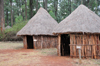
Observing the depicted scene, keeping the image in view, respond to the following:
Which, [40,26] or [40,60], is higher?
[40,26]

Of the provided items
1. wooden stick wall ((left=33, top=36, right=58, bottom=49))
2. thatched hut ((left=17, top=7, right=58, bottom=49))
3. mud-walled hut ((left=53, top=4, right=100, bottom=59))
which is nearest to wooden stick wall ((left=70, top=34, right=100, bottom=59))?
mud-walled hut ((left=53, top=4, right=100, bottom=59))

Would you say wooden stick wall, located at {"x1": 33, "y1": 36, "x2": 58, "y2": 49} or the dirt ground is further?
wooden stick wall, located at {"x1": 33, "y1": 36, "x2": 58, "y2": 49}

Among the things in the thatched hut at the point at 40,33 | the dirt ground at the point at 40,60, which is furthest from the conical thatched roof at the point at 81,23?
the thatched hut at the point at 40,33

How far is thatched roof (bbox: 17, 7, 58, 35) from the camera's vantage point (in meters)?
15.4

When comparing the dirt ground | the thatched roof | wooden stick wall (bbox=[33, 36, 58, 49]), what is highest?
the thatched roof

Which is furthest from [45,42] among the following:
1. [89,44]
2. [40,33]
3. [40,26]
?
[89,44]

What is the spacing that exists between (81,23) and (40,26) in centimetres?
715

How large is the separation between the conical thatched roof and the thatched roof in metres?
5.12

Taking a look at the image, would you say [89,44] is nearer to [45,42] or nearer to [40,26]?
[45,42]

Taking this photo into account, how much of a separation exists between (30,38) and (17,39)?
21.3 feet

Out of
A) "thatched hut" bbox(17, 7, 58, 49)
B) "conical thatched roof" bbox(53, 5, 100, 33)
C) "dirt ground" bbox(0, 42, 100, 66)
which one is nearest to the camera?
"dirt ground" bbox(0, 42, 100, 66)

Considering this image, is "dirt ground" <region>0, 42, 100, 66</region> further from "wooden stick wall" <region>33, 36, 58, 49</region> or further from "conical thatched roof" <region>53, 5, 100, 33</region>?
"wooden stick wall" <region>33, 36, 58, 49</region>

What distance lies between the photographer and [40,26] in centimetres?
Answer: 1612

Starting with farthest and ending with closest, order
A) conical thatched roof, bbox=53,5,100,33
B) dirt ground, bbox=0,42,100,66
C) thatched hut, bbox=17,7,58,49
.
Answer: thatched hut, bbox=17,7,58,49 → conical thatched roof, bbox=53,5,100,33 → dirt ground, bbox=0,42,100,66
